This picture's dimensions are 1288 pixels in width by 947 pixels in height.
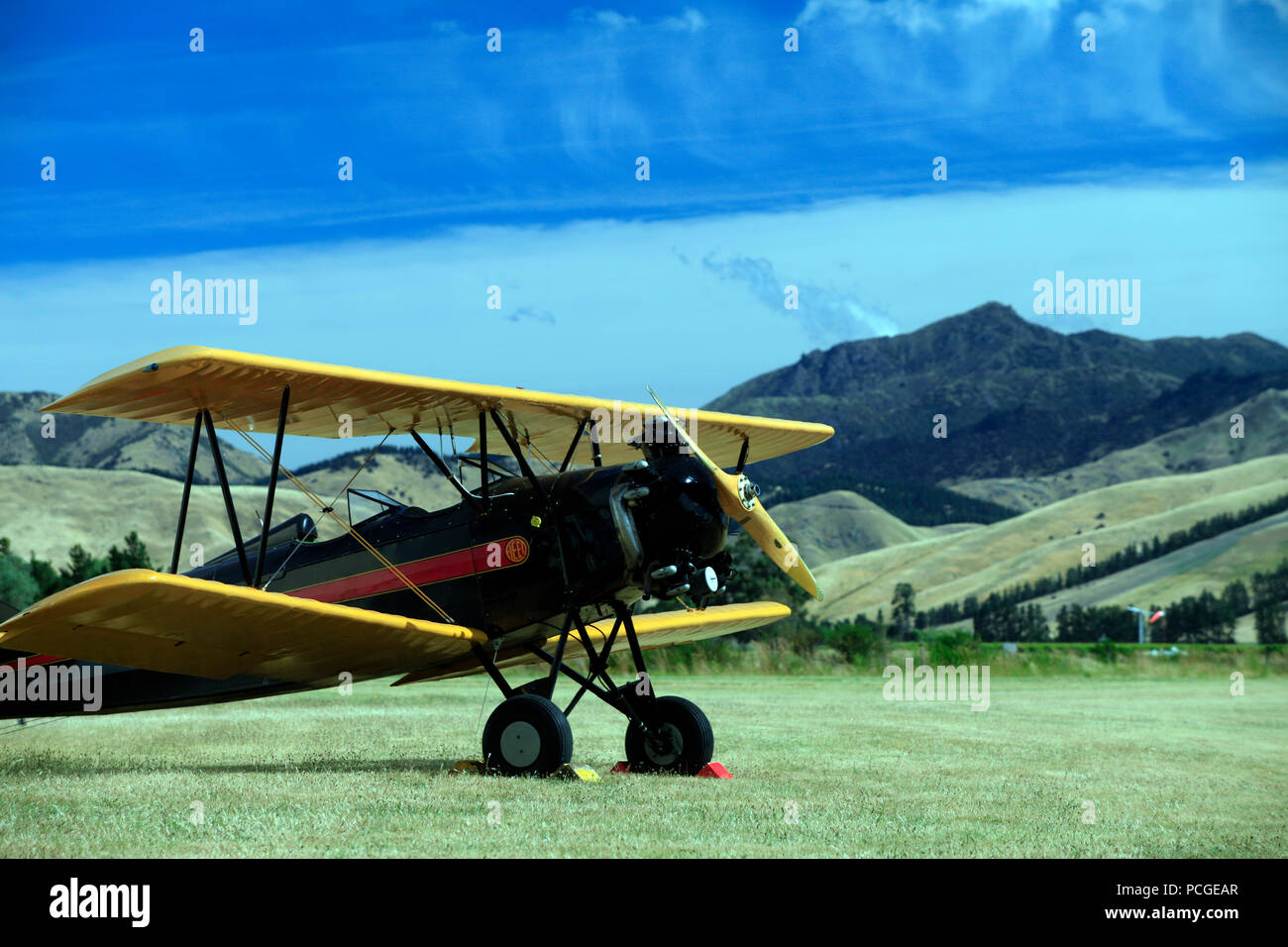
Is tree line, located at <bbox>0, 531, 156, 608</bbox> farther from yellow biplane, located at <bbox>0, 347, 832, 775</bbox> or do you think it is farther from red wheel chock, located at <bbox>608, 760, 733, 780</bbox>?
red wheel chock, located at <bbox>608, 760, 733, 780</bbox>

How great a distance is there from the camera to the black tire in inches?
412

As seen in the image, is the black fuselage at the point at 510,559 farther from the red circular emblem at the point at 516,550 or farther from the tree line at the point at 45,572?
the tree line at the point at 45,572

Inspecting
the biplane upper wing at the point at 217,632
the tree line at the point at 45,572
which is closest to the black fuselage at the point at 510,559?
the biplane upper wing at the point at 217,632

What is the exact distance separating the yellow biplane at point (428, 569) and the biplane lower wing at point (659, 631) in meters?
0.11

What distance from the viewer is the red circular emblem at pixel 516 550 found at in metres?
10.6

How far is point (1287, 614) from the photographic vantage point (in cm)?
9500

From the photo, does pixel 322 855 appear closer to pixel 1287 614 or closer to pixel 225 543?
pixel 1287 614

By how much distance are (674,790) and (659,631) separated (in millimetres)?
3922

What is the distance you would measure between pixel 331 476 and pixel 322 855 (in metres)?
166

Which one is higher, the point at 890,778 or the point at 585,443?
the point at 585,443

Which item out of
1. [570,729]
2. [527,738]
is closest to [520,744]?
[527,738]

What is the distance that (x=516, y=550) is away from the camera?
34.8 feet

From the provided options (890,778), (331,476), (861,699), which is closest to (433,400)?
(890,778)

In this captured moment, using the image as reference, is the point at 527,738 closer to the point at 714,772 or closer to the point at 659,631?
the point at 714,772
